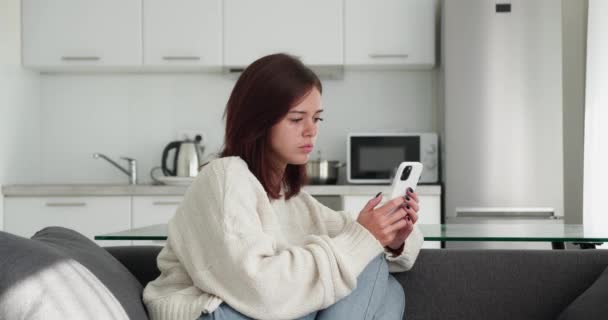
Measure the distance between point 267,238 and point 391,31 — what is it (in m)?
2.98

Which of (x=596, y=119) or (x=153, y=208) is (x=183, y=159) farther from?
(x=596, y=119)

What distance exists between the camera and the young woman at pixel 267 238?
4.45 ft

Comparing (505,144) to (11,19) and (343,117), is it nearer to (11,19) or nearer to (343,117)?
(343,117)

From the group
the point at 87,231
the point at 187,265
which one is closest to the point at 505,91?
the point at 87,231

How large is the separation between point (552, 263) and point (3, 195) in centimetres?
306

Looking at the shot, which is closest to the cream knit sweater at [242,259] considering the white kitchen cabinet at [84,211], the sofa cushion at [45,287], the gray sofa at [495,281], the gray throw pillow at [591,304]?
the sofa cushion at [45,287]

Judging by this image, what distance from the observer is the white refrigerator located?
396 cm

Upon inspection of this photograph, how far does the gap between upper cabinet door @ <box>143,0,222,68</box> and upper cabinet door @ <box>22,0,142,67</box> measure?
8 cm

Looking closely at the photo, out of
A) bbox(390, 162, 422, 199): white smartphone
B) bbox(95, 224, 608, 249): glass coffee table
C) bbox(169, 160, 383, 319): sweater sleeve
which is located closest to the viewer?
bbox(169, 160, 383, 319): sweater sleeve

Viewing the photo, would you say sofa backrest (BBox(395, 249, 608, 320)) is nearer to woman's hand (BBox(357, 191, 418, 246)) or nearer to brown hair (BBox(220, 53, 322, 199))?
woman's hand (BBox(357, 191, 418, 246))

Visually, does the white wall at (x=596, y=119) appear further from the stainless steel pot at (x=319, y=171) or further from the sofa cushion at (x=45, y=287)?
the sofa cushion at (x=45, y=287)

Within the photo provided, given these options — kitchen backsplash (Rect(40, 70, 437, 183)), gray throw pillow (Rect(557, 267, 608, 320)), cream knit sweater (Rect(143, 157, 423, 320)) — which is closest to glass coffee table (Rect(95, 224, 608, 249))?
gray throw pillow (Rect(557, 267, 608, 320))

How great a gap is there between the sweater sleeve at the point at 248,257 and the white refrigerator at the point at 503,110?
8.59 feet

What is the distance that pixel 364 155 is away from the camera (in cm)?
420
